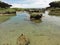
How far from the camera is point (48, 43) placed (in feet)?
49.3

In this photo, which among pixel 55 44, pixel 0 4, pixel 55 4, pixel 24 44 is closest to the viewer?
pixel 24 44

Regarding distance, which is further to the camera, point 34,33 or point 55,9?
point 55,9

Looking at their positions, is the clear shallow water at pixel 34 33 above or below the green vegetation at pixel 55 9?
above

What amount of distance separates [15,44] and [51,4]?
88.7 meters

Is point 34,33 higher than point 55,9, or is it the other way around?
point 34,33

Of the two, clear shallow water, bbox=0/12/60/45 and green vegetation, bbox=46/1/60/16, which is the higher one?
clear shallow water, bbox=0/12/60/45

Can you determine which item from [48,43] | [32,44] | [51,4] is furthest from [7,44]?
[51,4]

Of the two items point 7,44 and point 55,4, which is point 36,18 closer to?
point 7,44

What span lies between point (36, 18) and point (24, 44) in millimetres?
29677

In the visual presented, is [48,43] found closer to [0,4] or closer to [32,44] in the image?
[32,44]

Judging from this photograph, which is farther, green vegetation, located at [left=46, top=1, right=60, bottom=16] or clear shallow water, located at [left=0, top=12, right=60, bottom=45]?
green vegetation, located at [left=46, top=1, right=60, bottom=16]

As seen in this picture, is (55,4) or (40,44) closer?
(40,44)

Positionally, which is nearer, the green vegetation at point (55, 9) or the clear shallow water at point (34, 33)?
the clear shallow water at point (34, 33)

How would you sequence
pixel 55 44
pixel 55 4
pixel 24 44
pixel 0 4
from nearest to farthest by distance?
pixel 24 44, pixel 55 44, pixel 0 4, pixel 55 4
